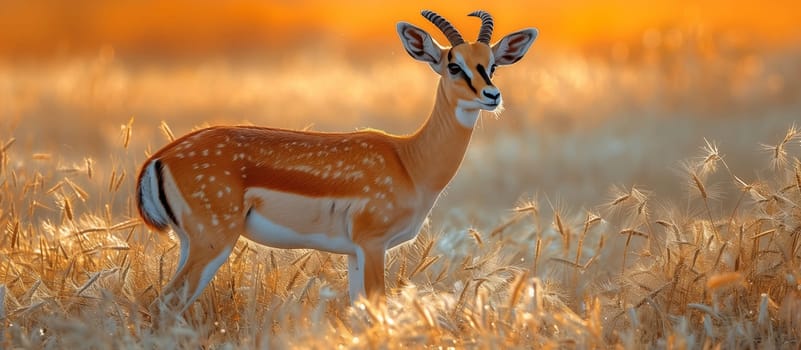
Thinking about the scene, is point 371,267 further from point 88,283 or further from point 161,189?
point 88,283

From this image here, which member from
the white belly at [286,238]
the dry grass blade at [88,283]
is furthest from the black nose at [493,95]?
the dry grass blade at [88,283]

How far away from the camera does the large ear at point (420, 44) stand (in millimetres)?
7480

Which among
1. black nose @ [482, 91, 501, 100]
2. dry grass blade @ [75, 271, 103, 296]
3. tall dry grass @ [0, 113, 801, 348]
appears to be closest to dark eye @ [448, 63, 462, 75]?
black nose @ [482, 91, 501, 100]

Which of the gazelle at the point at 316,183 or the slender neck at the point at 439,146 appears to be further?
the slender neck at the point at 439,146

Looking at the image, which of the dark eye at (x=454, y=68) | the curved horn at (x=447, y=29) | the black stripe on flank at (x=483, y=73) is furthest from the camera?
the curved horn at (x=447, y=29)

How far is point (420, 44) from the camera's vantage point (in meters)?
7.60

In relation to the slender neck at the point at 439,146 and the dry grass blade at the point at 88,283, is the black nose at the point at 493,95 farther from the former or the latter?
the dry grass blade at the point at 88,283

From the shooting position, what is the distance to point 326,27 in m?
27.1

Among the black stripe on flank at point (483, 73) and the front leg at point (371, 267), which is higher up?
the black stripe on flank at point (483, 73)

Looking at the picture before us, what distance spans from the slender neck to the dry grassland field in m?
0.63

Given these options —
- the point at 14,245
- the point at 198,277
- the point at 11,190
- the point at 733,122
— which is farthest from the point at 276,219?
the point at 733,122

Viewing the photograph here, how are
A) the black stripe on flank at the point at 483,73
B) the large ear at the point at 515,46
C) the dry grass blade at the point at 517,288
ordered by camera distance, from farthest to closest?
the large ear at the point at 515,46 → the black stripe on flank at the point at 483,73 → the dry grass blade at the point at 517,288

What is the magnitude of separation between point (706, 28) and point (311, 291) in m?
10.9

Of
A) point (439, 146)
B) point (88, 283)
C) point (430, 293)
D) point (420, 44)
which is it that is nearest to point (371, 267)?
point (430, 293)
